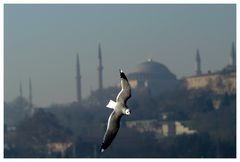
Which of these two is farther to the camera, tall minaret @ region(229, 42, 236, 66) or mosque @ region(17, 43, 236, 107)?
tall minaret @ region(229, 42, 236, 66)

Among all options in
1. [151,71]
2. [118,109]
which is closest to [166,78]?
[151,71]

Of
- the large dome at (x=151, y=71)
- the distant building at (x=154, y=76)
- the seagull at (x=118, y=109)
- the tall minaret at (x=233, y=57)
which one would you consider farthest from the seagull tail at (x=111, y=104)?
the large dome at (x=151, y=71)

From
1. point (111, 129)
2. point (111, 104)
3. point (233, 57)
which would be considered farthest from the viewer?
point (233, 57)

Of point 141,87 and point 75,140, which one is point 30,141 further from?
point 141,87

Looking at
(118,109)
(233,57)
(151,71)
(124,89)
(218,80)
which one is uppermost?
(233,57)

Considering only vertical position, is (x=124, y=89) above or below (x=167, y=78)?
below

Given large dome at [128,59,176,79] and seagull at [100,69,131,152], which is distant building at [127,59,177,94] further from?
seagull at [100,69,131,152]

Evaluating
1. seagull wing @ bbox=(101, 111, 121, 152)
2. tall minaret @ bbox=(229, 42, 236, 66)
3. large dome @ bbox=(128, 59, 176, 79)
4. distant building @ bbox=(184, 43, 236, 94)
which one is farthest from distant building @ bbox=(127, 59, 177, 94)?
seagull wing @ bbox=(101, 111, 121, 152)

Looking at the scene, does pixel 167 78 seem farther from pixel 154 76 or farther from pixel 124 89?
pixel 124 89
